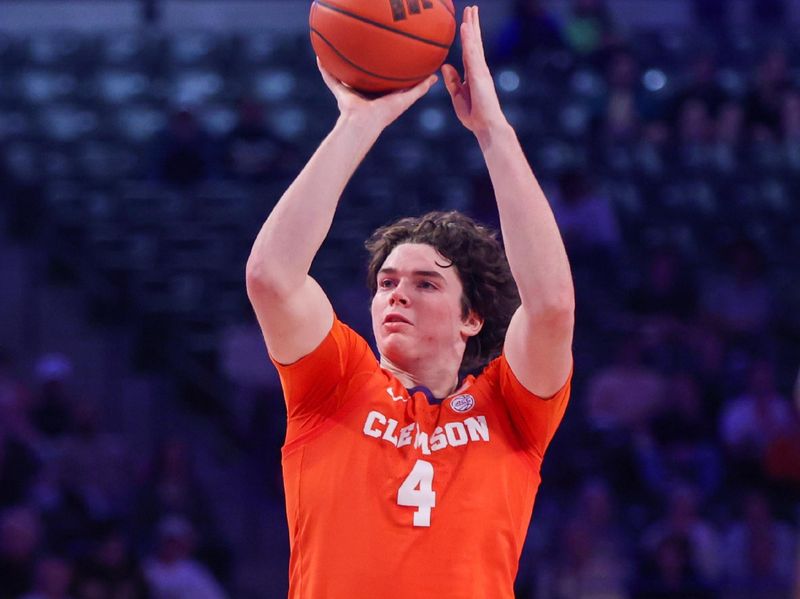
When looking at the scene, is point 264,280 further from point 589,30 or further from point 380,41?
point 589,30

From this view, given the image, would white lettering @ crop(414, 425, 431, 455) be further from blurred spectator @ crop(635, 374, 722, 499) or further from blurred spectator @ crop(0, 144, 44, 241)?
blurred spectator @ crop(0, 144, 44, 241)

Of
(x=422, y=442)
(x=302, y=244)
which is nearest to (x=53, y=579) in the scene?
(x=422, y=442)

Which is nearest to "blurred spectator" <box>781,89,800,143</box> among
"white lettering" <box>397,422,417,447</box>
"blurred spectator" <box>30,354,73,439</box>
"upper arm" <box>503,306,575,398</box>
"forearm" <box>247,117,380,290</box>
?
"blurred spectator" <box>30,354,73,439</box>

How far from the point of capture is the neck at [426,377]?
357 cm

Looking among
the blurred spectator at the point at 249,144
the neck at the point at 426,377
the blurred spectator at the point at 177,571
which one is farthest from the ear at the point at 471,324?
the blurred spectator at the point at 249,144

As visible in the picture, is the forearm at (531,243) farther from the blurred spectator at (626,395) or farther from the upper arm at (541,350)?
the blurred spectator at (626,395)

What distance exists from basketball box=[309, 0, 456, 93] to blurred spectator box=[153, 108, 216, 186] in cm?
693

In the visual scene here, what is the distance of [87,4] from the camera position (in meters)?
13.7

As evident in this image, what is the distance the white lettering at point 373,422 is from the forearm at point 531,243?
1.52ft

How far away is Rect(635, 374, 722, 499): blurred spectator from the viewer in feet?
24.9

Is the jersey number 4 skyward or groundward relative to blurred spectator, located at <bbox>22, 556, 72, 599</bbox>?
skyward

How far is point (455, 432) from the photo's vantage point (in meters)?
3.32

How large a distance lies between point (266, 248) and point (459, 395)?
26.9 inches

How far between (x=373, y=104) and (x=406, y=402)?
0.75 metres
